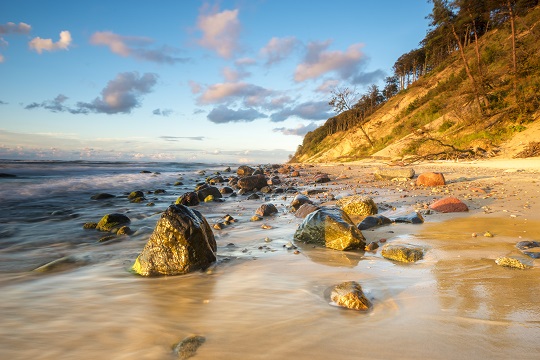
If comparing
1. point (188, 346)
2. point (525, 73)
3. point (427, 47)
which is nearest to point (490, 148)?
point (525, 73)

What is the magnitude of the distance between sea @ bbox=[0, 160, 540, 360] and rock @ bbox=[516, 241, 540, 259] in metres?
0.17

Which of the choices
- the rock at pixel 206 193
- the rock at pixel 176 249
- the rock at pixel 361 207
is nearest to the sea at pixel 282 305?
the rock at pixel 176 249

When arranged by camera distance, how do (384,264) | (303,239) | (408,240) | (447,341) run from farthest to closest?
1. (303,239)
2. (408,240)
3. (384,264)
4. (447,341)

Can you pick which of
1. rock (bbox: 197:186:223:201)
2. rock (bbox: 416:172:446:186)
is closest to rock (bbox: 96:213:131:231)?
rock (bbox: 197:186:223:201)

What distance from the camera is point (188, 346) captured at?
1.71 metres

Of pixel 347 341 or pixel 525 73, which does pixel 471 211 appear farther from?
pixel 525 73

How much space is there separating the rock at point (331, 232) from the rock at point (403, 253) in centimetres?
44

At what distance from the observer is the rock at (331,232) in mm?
3760

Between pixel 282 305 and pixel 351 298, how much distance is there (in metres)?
0.51

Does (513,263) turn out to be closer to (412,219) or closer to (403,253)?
(403,253)

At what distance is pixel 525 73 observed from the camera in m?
18.7

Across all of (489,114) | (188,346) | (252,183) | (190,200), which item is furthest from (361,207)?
(489,114)

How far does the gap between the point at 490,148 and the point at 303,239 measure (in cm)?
1661

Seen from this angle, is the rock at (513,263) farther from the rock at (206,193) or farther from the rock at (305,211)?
the rock at (206,193)
